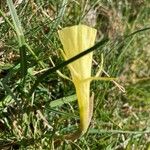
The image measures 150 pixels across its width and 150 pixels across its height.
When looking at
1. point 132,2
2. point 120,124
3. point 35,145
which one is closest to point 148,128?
point 120,124

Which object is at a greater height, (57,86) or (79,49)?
(79,49)

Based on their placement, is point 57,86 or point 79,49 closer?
point 79,49

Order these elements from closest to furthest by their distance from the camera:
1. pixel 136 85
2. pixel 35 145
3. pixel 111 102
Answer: pixel 35 145
pixel 111 102
pixel 136 85

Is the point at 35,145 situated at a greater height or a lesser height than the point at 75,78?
lesser

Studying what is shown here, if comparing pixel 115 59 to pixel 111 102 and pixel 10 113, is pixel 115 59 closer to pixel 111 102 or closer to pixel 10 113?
pixel 111 102

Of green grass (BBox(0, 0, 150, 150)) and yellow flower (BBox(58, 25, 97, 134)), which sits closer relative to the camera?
yellow flower (BBox(58, 25, 97, 134))

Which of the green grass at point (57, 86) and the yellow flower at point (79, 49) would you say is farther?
the green grass at point (57, 86)

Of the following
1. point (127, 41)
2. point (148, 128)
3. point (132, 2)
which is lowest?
point (148, 128)

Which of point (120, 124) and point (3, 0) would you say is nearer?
point (3, 0)
